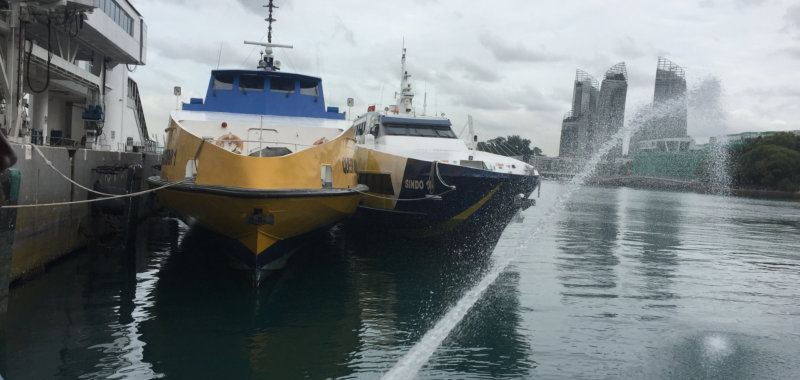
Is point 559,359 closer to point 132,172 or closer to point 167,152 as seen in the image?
point 167,152

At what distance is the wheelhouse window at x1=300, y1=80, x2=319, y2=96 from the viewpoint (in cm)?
1669

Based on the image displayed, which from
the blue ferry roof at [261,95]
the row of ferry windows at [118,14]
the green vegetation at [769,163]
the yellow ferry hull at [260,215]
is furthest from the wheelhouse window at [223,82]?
the green vegetation at [769,163]

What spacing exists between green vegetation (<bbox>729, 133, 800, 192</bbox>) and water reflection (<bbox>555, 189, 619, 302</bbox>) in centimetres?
7234

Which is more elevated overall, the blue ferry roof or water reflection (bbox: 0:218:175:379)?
the blue ferry roof

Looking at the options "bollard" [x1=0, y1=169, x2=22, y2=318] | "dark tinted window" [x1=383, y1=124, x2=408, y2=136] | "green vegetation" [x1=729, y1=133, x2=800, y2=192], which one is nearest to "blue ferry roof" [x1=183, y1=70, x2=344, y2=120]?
"dark tinted window" [x1=383, y1=124, x2=408, y2=136]

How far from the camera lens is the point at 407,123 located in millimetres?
21297

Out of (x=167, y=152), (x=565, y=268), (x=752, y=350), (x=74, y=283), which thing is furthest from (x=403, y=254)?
(x=752, y=350)

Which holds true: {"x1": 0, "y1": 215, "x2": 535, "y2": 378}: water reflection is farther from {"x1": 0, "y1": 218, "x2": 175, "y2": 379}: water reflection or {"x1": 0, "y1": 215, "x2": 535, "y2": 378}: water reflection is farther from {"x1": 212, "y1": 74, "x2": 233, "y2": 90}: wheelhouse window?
{"x1": 212, "y1": 74, "x2": 233, "y2": 90}: wheelhouse window

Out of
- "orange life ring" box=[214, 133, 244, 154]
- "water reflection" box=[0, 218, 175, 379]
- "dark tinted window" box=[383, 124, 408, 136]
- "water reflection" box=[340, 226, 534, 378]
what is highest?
"dark tinted window" box=[383, 124, 408, 136]

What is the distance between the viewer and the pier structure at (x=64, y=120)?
42.3 feet

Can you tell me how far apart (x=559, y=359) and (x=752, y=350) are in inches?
141

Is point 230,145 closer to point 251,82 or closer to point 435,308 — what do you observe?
point 251,82

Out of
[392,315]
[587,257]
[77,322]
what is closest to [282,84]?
[392,315]

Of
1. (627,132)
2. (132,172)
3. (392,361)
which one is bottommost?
(392,361)
